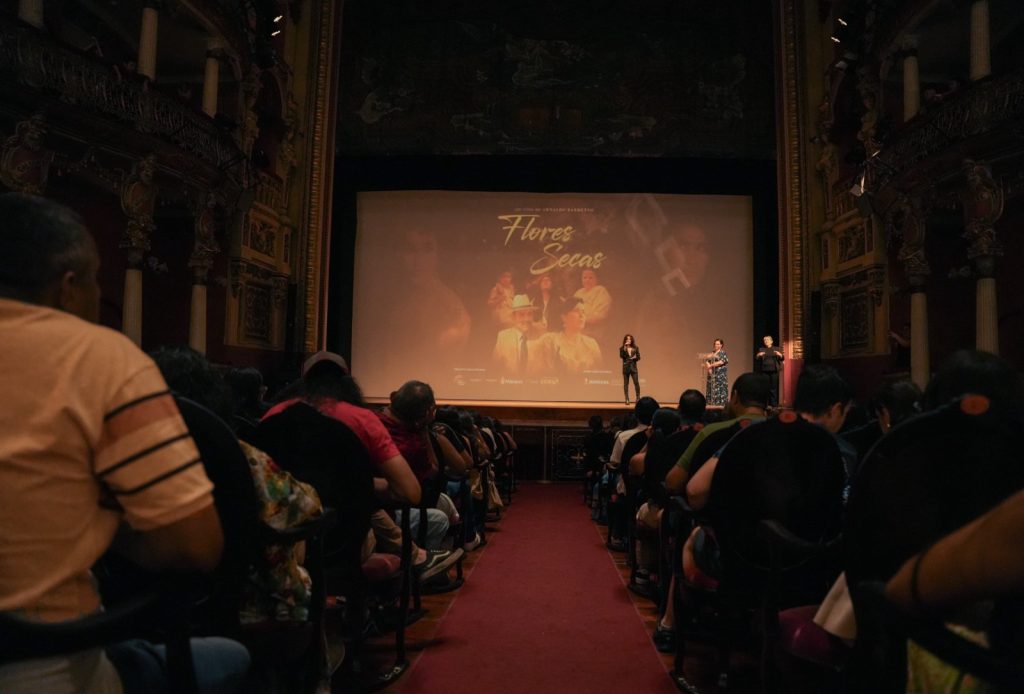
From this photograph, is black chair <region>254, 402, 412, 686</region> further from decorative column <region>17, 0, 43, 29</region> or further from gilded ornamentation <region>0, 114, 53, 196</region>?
decorative column <region>17, 0, 43, 29</region>

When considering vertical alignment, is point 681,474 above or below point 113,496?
below

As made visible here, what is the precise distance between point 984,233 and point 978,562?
9.19 m

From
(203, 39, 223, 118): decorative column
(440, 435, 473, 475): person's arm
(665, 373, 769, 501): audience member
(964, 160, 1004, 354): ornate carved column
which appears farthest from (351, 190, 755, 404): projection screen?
(665, 373, 769, 501): audience member

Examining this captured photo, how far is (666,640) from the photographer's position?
3.56 m

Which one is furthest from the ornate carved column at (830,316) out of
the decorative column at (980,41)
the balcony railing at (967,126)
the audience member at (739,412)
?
the audience member at (739,412)

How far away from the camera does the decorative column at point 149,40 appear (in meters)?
9.84

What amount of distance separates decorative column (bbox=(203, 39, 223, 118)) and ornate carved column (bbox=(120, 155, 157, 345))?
2403mm

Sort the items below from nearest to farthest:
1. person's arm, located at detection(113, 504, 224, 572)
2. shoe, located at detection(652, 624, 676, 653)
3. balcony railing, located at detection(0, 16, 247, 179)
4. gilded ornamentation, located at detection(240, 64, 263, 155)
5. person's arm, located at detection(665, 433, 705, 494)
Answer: person's arm, located at detection(113, 504, 224, 572), person's arm, located at detection(665, 433, 705, 494), shoe, located at detection(652, 624, 676, 653), balcony railing, located at detection(0, 16, 247, 179), gilded ornamentation, located at detection(240, 64, 263, 155)

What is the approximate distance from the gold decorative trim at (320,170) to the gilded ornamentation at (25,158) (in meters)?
6.41

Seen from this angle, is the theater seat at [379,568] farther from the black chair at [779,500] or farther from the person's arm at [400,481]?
the black chair at [779,500]

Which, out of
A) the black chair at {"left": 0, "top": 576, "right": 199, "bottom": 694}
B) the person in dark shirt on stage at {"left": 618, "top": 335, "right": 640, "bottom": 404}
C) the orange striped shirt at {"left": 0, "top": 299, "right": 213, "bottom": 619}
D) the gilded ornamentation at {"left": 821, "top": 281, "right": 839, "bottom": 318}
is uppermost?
the gilded ornamentation at {"left": 821, "top": 281, "right": 839, "bottom": 318}

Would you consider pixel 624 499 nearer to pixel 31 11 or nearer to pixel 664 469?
pixel 664 469

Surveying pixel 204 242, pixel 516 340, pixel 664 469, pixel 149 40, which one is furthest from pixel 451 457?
pixel 516 340

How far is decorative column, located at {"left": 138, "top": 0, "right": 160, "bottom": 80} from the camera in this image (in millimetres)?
9844
